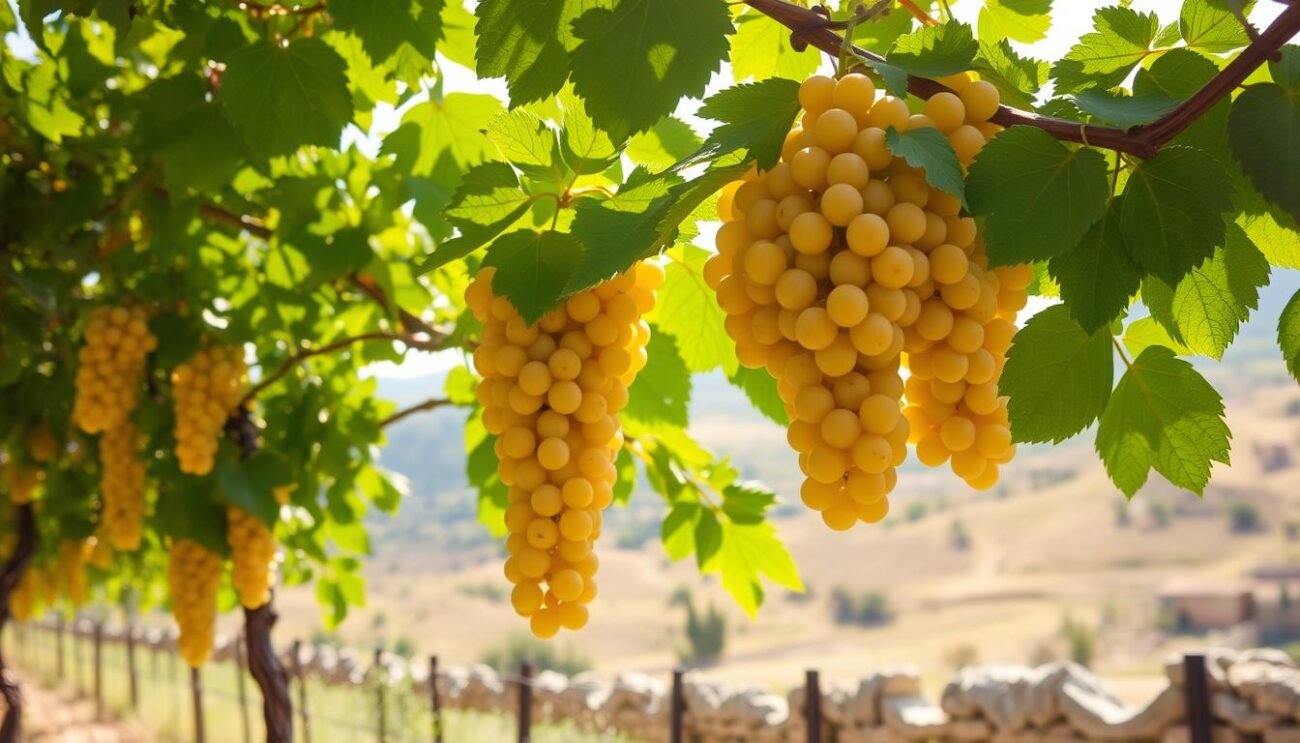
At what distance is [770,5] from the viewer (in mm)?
726

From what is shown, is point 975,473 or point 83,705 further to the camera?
point 83,705

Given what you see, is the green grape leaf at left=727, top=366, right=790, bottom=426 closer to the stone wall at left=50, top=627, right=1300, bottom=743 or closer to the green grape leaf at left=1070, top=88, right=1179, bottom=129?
the green grape leaf at left=1070, top=88, right=1179, bottom=129

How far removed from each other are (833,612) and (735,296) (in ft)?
182

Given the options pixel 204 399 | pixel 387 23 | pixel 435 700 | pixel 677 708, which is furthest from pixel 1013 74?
pixel 435 700

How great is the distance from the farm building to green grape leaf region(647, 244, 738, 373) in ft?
151

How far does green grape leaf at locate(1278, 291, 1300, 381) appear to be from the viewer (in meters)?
0.72

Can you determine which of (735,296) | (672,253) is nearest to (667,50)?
(735,296)

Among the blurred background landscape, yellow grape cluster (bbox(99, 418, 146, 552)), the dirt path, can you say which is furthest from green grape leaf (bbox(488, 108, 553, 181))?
the blurred background landscape

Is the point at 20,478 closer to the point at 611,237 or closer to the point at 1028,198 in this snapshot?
the point at 611,237

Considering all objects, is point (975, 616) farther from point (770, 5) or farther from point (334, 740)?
point (770, 5)

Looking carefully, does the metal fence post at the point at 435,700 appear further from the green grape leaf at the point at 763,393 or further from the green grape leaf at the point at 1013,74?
the green grape leaf at the point at 1013,74

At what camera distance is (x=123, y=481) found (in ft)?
8.20

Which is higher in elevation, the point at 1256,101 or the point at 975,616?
the point at 1256,101

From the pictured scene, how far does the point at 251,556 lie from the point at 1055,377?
6.79ft
